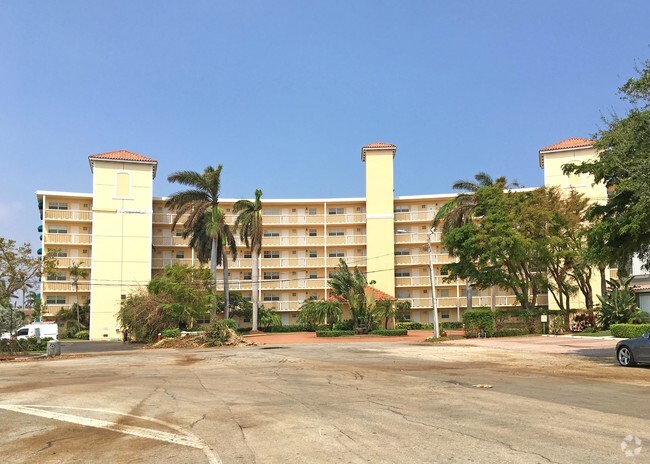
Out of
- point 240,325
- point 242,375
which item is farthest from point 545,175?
point 242,375

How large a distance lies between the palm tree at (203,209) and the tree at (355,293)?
11.5m

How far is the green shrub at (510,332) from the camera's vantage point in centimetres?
4050

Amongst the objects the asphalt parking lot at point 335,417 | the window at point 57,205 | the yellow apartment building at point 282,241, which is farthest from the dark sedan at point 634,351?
the window at point 57,205

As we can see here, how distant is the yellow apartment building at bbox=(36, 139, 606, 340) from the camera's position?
62.2 metres

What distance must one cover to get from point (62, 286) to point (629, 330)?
55.8m

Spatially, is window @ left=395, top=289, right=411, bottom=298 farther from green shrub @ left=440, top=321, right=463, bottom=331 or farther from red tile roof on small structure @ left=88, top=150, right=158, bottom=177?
red tile roof on small structure @ left=88, top=150, right=158, bottom=177

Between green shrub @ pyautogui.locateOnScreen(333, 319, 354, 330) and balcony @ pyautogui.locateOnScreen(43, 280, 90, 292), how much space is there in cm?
2866

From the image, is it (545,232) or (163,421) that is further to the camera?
(545,232)

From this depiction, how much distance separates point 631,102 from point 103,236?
181 ft

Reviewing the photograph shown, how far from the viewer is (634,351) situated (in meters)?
17.8

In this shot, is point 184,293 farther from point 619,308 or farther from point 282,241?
point 619,308

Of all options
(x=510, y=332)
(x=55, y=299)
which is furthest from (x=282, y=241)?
(x=510, y=332)

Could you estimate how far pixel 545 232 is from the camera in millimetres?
39812

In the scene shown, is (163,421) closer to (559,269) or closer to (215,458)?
(215,458)
